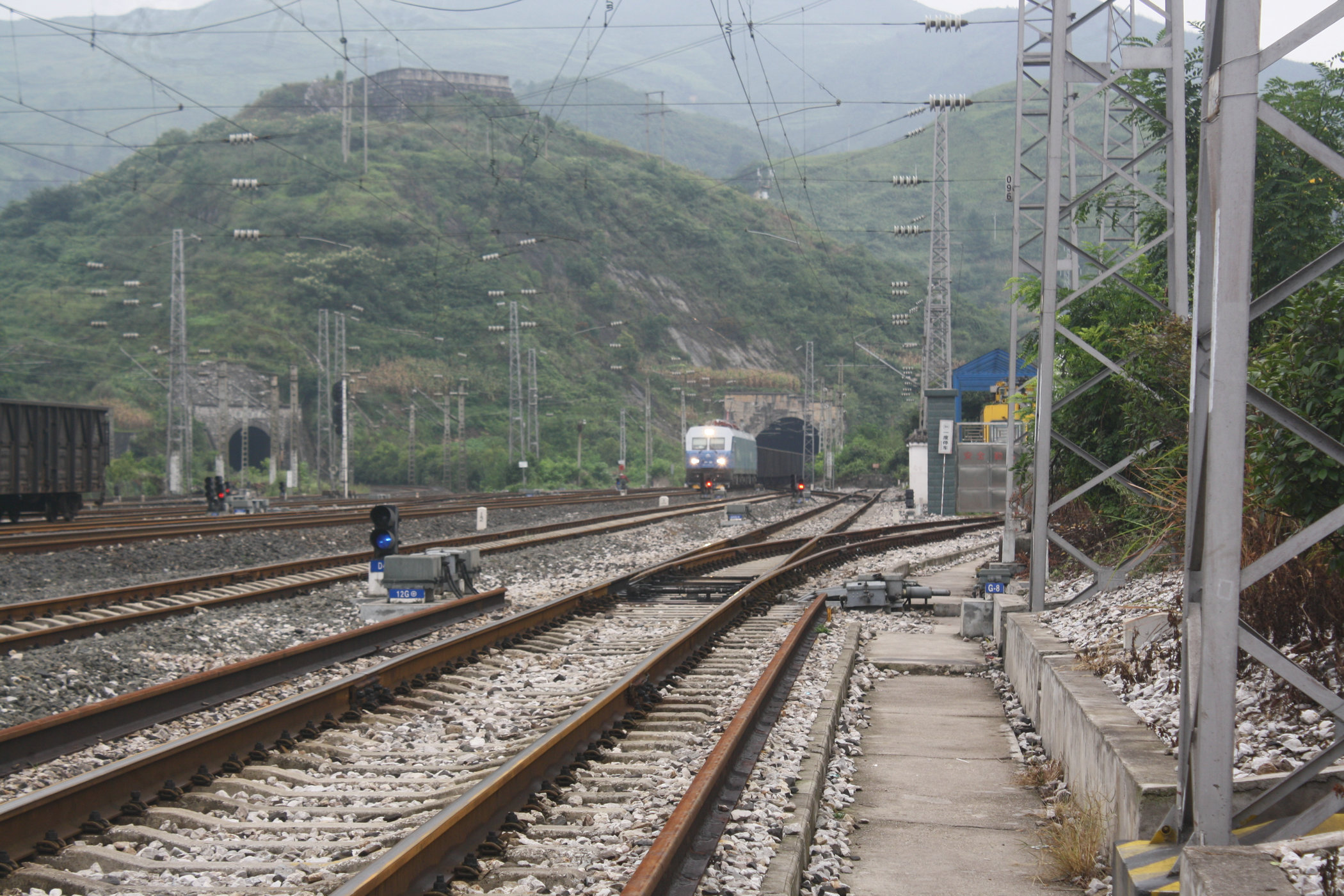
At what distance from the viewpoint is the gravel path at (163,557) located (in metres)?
15.5

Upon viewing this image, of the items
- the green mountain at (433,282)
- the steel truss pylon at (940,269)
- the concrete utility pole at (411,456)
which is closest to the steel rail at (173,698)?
the steel truss pylon at (940,269)

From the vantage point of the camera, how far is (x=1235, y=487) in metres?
3.97

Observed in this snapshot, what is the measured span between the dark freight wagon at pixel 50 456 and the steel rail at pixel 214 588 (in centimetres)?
1167

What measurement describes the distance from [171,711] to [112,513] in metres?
28.6

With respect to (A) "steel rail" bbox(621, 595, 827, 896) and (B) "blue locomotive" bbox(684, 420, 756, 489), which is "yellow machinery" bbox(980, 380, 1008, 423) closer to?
(B) "blue locomotive" bbox(684, 420, 756, 489)

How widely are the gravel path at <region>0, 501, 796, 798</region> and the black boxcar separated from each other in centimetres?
5202

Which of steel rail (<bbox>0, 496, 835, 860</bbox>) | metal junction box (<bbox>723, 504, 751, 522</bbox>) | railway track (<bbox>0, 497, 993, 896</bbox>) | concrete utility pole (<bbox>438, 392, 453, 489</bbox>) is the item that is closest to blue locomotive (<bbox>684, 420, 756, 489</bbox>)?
concrete utility pole (<bbox>438, 392, 453, 489</bbox>)

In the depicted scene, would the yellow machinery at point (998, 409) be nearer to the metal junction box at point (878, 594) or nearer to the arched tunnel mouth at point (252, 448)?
the metal junction box at point (878, 594)

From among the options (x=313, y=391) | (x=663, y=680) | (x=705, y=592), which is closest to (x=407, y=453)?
(x=313, y=391)

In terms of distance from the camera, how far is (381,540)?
1326cm

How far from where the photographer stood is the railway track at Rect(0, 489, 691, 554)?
60.7 feet

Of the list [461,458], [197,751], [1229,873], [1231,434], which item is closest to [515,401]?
[461,458]

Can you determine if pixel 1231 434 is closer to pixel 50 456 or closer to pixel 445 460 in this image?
pixel 50 456

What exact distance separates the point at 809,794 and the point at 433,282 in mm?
91420
